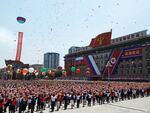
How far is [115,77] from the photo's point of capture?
87.8 metres

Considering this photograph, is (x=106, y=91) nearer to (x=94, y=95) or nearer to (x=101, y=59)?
(x=94, y=95)

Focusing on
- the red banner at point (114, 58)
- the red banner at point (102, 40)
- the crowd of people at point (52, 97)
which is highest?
the red banner at point (102, 40)

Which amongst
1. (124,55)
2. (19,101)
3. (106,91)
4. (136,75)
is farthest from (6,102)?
(124,55)

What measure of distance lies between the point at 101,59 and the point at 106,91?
3033 inches

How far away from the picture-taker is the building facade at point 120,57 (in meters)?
77.4

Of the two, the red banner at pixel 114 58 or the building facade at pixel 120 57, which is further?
the red banner at pixel 114 58

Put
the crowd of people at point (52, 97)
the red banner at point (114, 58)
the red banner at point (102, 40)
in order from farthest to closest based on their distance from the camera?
the red banner at point (102, 40), the red banner at point (114, 58), the crowd of people at point (52, 97)

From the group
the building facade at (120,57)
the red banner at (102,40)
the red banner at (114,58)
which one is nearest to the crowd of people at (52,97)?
the building facade at (120,57)

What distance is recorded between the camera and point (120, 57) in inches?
3501

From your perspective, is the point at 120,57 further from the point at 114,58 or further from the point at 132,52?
the point at 132,52

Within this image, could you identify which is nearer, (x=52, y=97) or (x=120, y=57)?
(x=52, y=97)

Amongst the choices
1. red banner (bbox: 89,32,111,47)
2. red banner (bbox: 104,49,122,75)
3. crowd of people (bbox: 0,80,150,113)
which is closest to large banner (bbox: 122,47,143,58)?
red banner (bbox: 104,49,122,75)

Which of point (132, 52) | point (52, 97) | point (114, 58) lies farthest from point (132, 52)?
point (52, 97)

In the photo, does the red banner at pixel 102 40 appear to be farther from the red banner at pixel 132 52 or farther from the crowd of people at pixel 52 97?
the crowd of people at pixel 52 97
